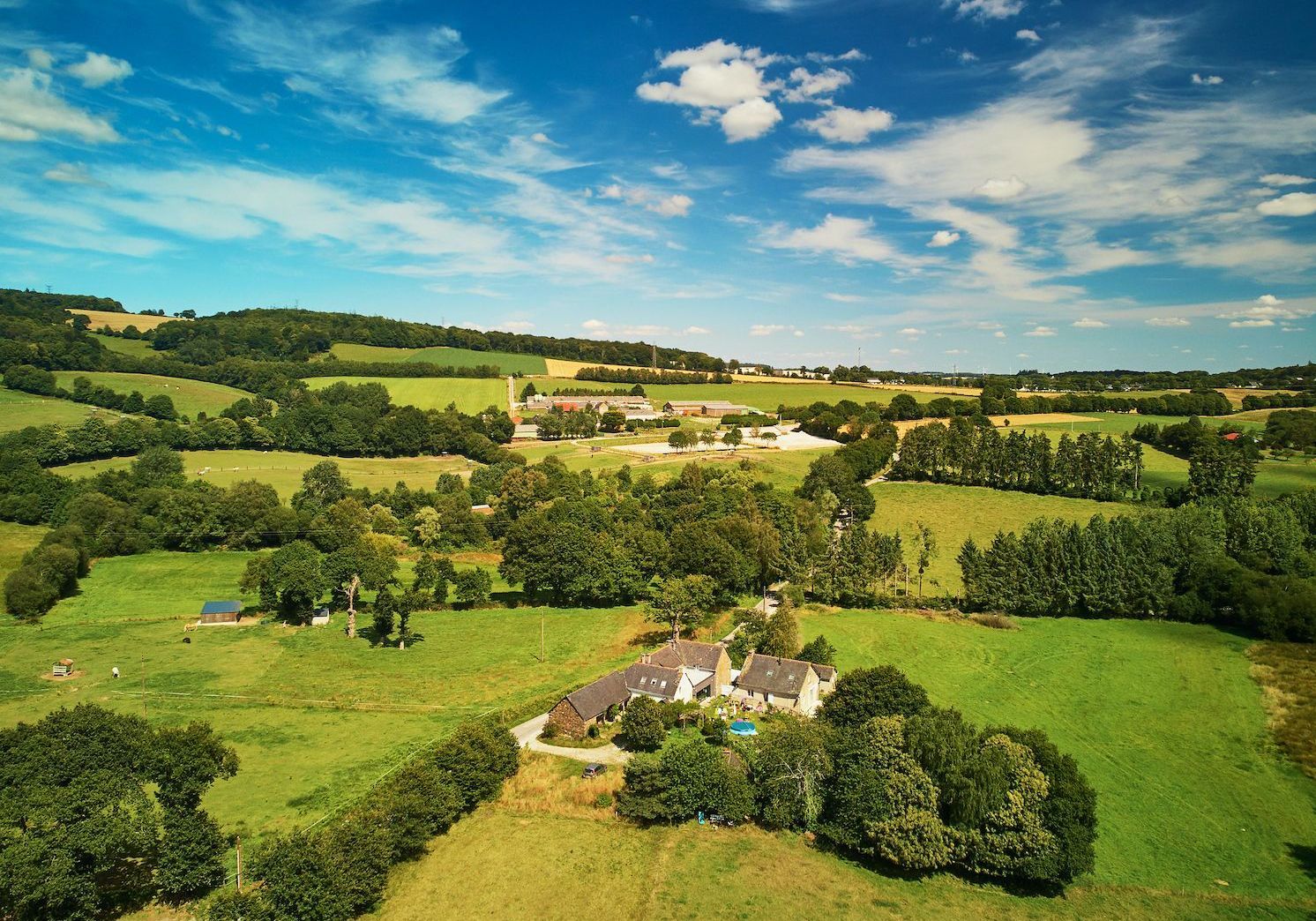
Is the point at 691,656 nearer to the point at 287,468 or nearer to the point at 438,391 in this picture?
the point at 287,468

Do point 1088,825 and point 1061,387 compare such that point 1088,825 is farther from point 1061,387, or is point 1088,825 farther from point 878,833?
point 1061,387

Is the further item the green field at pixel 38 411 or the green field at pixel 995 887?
the green field at pixel 38 411

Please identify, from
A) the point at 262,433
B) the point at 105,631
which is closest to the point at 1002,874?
the point at 105,631

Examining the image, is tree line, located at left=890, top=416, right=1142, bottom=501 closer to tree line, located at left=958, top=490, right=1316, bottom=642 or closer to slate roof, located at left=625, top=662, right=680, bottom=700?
tree line, located at left=958, top=490, right=1316, bottom=642

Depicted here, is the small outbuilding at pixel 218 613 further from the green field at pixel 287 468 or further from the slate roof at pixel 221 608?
the green field at pixel 287 468

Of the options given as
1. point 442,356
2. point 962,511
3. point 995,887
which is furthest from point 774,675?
point 442,356

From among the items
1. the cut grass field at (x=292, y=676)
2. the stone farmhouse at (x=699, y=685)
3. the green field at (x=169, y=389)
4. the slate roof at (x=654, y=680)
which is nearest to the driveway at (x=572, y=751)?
the stone farmhouse at (x=699, y=685)
